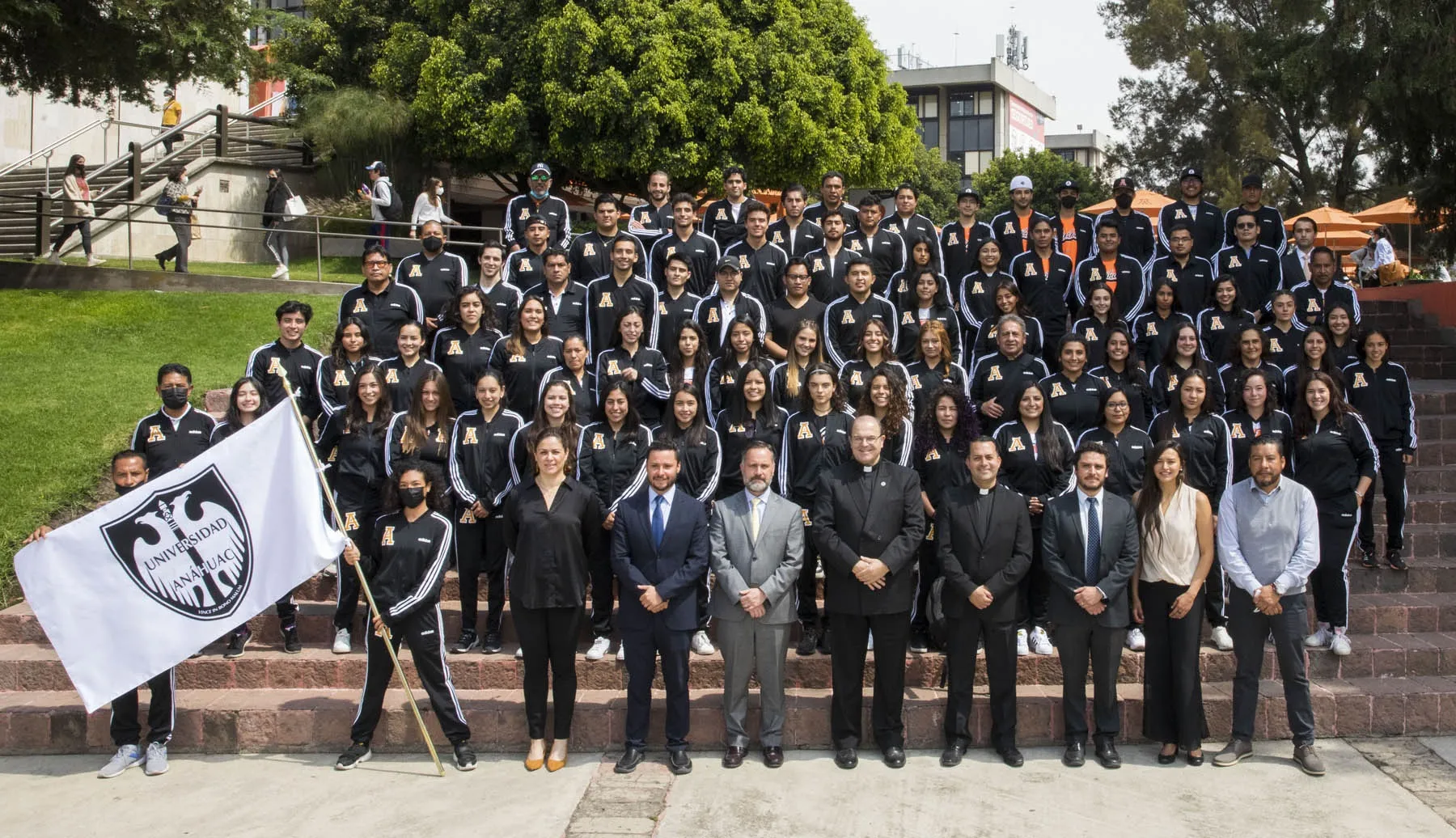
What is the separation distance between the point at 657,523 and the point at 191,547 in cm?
255

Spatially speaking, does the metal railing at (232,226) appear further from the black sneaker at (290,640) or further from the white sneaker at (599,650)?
the white sneaker at (599,650)

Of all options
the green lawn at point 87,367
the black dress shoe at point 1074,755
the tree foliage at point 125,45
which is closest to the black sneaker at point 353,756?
the green lawn at point 87,367

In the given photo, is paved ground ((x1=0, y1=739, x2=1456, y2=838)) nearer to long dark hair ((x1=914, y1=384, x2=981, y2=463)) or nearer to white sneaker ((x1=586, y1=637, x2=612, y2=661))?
white sneaker ((x1=586, y1=637, x2=612, y2=661))

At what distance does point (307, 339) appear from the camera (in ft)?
43.1

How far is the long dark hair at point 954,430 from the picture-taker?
301 inches

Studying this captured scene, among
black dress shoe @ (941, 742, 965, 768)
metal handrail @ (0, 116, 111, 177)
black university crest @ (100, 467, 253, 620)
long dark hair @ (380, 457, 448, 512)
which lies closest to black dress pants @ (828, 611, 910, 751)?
black dress shoe @ (941, 742, 965, 768)

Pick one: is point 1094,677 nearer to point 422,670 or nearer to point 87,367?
point 422,670

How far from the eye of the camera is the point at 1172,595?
267 inches

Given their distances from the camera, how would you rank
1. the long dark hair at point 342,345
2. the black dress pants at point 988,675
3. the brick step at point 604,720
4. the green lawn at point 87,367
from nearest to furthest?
the black dress pants at point 988,675 < the brick step at point 604,720 < the long dark hair at point 342,345 < the green lawn at point 87,367

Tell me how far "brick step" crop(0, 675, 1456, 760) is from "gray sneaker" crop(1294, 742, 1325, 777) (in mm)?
395

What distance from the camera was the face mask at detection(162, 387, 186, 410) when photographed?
7.80m

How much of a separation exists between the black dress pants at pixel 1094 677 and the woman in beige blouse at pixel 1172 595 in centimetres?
23

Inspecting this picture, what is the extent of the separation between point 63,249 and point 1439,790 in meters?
19.6

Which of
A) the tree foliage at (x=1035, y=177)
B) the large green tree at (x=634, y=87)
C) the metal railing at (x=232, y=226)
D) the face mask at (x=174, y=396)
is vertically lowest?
the face mask at (x=174, y=396)
